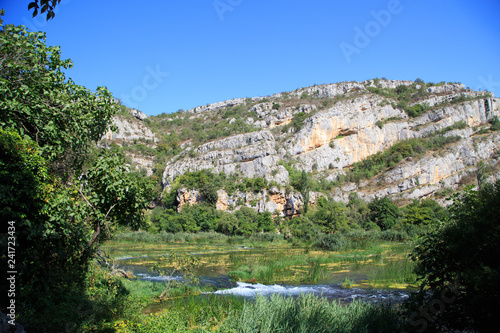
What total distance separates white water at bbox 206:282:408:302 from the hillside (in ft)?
221

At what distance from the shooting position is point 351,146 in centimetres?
11488

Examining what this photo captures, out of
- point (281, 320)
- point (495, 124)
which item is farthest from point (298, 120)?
point (281, 320)

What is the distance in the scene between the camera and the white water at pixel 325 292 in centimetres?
1292

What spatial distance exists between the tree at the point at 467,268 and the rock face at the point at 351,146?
7563cm

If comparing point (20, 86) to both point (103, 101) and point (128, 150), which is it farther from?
point (128, 150)

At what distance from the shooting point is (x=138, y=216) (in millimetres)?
9125

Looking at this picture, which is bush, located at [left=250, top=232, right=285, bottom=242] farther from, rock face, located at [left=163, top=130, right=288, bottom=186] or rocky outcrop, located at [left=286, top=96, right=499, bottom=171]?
rocky outcrop, located at [left=286, top=96, right=499, bottom=171]

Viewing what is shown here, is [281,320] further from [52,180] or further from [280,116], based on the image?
[280,116]

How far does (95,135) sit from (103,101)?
109 cm

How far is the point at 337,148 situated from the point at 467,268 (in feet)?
367

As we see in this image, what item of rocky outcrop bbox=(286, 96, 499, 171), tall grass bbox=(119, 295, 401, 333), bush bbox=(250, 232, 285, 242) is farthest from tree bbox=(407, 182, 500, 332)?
rocky outcrop bbox=(286, 96, 499, 171)

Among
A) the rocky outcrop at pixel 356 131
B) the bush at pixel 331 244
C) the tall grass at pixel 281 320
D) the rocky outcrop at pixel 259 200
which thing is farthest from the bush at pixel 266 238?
the rocky outcrop at pixel 356 131

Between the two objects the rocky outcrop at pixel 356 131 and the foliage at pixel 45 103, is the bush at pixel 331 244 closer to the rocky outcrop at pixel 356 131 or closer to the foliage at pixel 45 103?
the foliage at pixel 45 103

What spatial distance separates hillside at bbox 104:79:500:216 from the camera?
291ft
